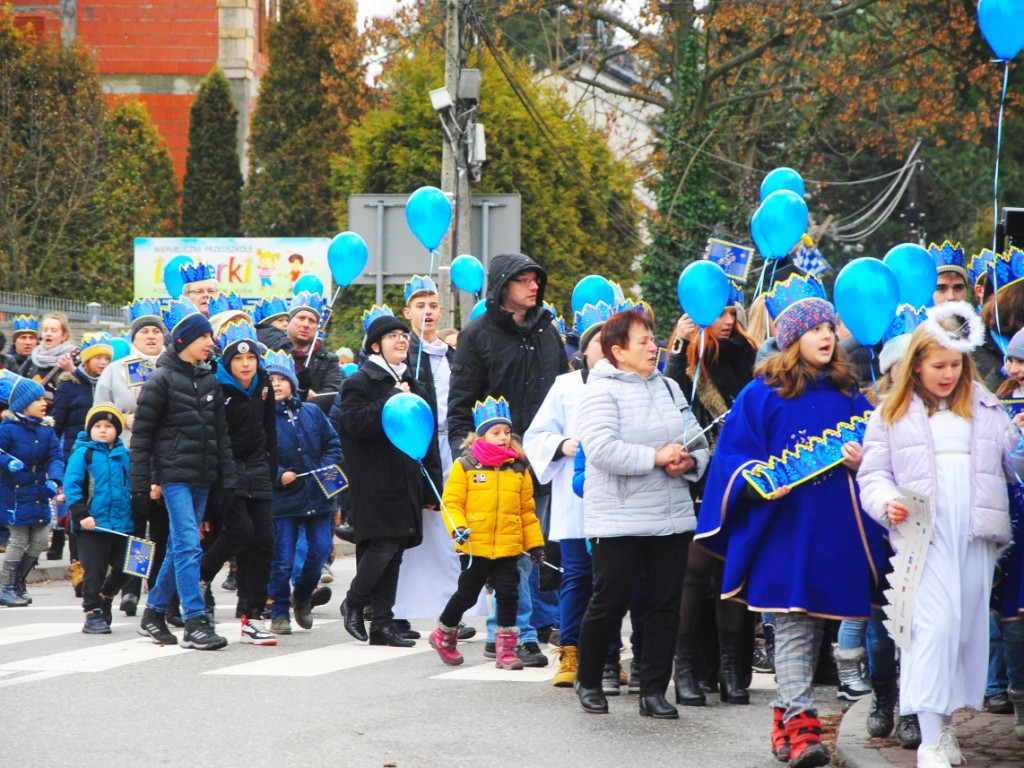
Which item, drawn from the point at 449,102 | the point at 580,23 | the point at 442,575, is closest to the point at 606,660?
the point at 442,575

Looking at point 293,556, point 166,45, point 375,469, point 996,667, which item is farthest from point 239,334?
point 166,45

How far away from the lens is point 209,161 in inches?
1939

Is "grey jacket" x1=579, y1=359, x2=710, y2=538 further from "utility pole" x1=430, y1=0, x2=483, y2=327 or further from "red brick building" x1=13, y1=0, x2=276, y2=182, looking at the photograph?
"red brick building" x1=13, y1=0, x2=276, y2=182

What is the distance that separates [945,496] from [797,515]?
0.69 metres

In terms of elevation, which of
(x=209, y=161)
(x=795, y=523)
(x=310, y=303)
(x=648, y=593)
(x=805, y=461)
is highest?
(x=209, y=161)

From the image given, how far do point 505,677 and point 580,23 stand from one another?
74.9ft

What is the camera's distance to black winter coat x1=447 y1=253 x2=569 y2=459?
346 inches

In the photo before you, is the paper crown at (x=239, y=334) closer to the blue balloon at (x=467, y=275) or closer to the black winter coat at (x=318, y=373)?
the black winter coat at (x=318, y=373)

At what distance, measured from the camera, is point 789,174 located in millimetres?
9812

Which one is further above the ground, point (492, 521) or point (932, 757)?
point (492, 521)

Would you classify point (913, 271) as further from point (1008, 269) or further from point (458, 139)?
point (458, 139)

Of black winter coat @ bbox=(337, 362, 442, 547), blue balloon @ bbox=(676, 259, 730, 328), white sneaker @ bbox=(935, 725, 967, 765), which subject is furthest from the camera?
black winter coat @ bbox=(337, 362, 442, 547)

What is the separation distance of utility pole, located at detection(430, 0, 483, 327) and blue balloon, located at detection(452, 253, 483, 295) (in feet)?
17.5

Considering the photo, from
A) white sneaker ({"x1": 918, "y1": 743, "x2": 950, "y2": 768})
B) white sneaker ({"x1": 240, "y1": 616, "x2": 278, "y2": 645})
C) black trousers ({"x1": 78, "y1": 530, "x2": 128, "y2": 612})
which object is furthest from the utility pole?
white sneaker ({"x1": 918, "y1": 743, "x2": 950, "y2": 768})
